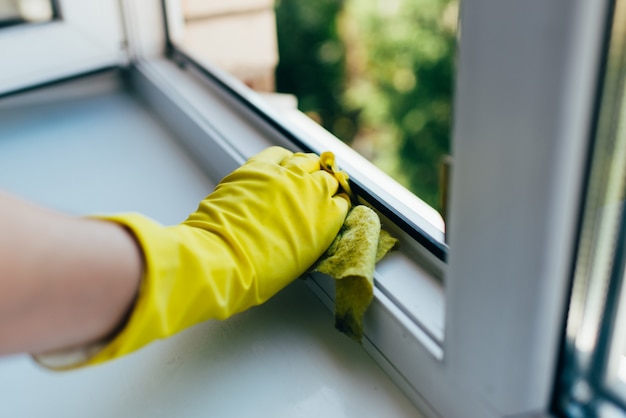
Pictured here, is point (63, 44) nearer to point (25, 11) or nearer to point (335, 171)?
point (25, 11)

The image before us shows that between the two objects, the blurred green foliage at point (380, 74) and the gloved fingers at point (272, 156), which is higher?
the gloved fingers at point (272, 156)

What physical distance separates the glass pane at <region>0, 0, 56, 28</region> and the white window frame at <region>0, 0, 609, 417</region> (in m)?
0.79

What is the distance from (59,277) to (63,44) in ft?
2.49

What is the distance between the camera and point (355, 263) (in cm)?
57

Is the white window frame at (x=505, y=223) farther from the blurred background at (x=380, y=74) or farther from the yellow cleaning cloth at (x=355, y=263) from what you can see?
the blurred background at (x=380, y=74)

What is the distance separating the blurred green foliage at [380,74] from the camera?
15.2ft

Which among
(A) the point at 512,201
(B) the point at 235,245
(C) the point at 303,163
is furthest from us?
(C) the point at 303,163

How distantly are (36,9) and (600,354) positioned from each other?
999 mm

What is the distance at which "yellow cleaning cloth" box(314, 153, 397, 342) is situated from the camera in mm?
557

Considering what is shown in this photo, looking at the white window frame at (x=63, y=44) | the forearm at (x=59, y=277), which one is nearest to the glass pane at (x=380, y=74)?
the white window frame at (x=63, y=44)

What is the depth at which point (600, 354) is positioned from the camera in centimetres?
40

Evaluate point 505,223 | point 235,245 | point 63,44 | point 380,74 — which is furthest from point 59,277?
point 380,74

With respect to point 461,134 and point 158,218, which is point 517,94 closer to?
point 461,134

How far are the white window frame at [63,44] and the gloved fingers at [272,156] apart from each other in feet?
1.73
